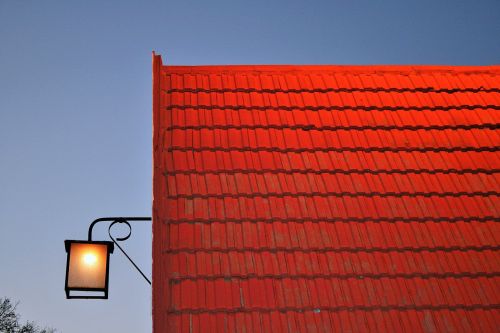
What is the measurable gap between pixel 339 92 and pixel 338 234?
1.96 m

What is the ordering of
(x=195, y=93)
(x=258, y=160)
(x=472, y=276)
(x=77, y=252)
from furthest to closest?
(x=195, y=93) → (x=258, y=160) → (x=77, y=252) → (x=472, y=276)

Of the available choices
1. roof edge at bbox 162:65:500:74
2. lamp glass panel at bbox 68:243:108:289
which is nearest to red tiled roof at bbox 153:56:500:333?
roof edge at bbox 162:65:500:74

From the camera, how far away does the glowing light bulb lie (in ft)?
17.2

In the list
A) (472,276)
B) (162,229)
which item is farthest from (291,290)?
(472,276)

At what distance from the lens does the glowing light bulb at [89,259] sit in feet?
17.2

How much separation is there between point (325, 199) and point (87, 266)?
1978 mm

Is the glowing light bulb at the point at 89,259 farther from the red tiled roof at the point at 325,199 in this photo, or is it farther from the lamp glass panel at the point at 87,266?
the red tiled roof at the point at 325,199

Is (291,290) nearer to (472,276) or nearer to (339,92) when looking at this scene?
(472,276)

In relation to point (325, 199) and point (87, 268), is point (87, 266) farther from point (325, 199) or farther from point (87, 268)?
point (325, 199)

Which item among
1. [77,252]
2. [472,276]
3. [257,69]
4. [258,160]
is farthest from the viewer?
[257,69]

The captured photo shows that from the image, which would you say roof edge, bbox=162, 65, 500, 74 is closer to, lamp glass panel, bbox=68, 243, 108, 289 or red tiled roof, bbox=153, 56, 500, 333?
red tiled roof, bbox=153, 56, 500, 333

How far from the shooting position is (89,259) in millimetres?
5266

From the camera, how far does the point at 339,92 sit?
6.62 meters

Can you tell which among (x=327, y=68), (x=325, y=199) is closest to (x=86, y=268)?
A: (x=325, y=199)
